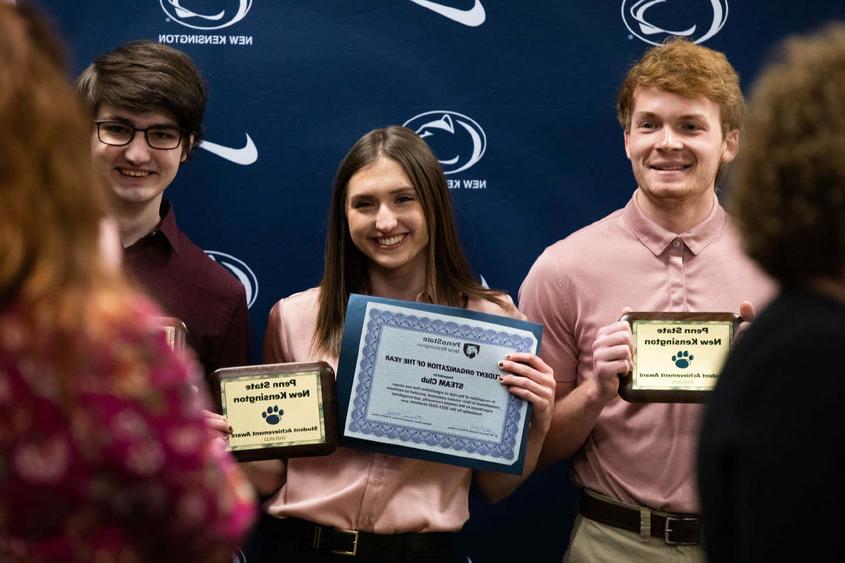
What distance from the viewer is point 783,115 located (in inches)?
51.6

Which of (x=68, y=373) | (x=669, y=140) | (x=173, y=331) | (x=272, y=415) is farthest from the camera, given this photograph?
(x=669, y=140)

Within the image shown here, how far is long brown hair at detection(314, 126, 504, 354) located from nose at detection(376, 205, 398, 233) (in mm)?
101

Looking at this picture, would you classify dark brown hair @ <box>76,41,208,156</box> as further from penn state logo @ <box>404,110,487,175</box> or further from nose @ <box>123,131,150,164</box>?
penn state logo @ <box>404,110,487,175</box>

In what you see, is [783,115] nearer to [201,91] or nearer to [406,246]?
[406,246]

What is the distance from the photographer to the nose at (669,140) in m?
3.05

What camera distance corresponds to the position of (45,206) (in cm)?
119

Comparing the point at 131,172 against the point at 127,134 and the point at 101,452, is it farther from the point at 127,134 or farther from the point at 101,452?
the point at 101,452

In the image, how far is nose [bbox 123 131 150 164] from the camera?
2.97 metres

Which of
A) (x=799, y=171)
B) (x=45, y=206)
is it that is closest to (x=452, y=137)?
(x=799, y=171)

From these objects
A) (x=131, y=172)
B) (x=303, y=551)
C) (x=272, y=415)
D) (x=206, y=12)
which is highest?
(x=206, y=12)

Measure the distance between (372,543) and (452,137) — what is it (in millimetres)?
1331

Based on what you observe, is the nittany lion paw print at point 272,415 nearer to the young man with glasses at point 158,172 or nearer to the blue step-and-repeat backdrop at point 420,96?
the young man with glasses at point 158,172

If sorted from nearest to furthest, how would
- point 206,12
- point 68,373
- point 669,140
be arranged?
point 68,373 < point 669,140 < point 206,12

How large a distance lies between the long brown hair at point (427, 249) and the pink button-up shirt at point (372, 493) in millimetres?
137
